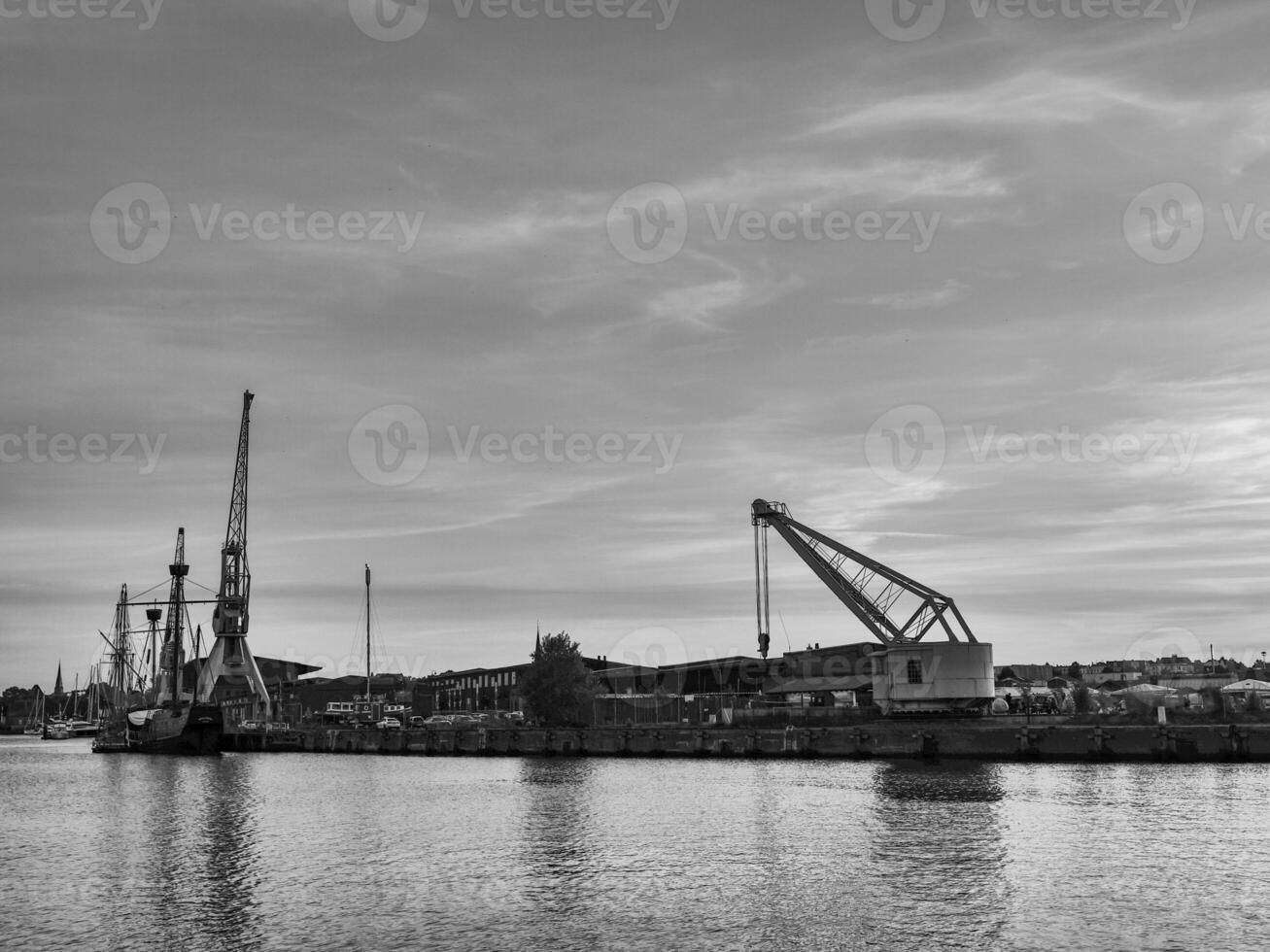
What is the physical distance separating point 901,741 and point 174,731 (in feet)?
249

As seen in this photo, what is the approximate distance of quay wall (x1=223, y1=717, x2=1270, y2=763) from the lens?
224 feet

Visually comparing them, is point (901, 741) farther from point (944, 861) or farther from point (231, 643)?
point (231, 643)

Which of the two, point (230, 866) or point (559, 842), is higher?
point (230, 866)

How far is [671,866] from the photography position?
36531 mm

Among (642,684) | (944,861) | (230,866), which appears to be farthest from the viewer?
(642,684)

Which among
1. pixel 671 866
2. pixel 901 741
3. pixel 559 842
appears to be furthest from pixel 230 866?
pixel 901 741


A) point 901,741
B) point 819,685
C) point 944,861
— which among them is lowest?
point 901,741

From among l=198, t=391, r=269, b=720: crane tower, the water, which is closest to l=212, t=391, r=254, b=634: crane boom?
l=198, t=391, r=269, b=720: crane tower

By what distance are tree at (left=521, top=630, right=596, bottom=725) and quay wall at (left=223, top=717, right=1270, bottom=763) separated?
522 centimetres

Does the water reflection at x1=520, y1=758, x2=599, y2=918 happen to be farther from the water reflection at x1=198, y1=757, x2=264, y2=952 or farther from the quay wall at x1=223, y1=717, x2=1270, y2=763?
the quay wall at x1=223, y1=717, x2=1270, y2=763

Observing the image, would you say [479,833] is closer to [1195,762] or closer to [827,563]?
[1195,762]

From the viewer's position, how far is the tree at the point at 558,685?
113 m

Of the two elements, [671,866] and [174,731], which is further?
[174,731]

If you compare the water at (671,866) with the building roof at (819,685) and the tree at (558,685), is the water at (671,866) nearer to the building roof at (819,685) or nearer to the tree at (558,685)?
the building roof at (819,685)
